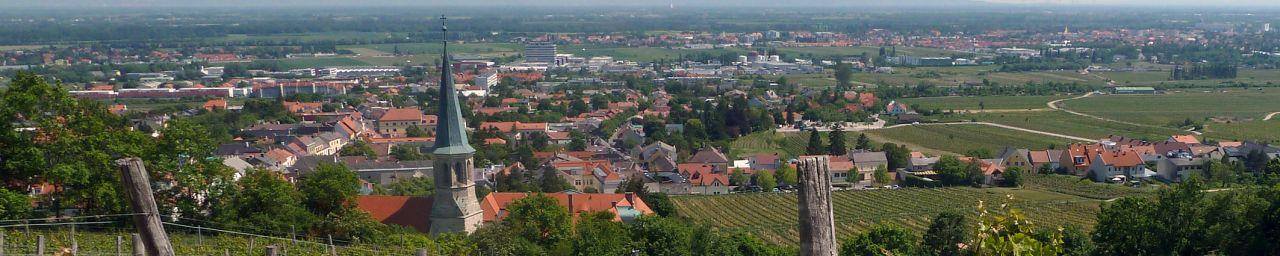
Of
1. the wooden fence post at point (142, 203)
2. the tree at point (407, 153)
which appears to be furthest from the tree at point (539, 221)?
the tree at point (407, 153)

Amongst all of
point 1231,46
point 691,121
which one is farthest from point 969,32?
point 691,121

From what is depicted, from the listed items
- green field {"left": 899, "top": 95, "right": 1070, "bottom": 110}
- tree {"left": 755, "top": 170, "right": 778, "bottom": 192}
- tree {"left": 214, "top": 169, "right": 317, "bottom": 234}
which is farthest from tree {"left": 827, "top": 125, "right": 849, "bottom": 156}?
tree {"left": 214, "top": 169, "right": 317, "bottom": 234}

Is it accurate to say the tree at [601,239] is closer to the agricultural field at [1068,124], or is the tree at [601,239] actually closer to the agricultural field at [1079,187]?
the agricultural field at [1079,187]

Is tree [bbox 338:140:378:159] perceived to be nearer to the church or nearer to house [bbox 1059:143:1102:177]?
the church

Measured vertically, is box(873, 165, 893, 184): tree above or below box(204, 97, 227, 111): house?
above

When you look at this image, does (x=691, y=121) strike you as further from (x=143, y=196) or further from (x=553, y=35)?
(x=553, y=35)
